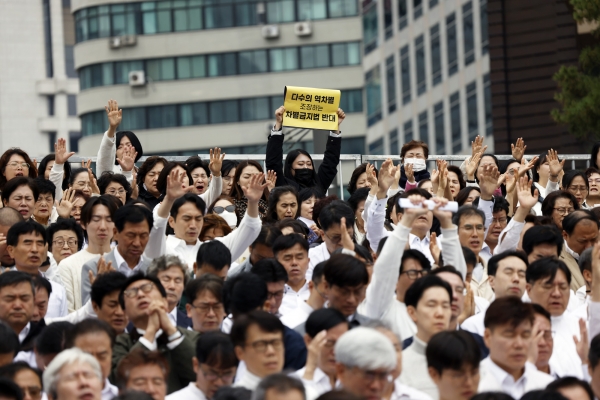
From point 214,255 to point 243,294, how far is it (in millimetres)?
1161

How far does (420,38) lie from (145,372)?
35.4 m

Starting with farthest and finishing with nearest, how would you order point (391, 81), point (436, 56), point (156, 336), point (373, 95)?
point (373, 95), point (391, 81), point (436, 56), point (156, 336)

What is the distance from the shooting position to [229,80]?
198 feet

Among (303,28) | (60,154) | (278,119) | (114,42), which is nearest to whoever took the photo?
(60,154)

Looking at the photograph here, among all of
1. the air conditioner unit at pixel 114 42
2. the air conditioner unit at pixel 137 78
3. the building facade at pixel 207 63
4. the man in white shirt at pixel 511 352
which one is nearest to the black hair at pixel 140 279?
the man in white shirt at pixel 511 352

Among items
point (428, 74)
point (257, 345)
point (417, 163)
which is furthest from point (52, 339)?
point (428, 74)

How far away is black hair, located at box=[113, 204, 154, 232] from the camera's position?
11.0 meters

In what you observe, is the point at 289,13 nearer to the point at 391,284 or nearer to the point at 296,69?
the point at 296,69

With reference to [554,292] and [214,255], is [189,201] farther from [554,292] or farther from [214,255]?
[554,292]

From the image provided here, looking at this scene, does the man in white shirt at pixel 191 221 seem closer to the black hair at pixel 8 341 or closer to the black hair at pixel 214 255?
the black hair at pixel 214 255

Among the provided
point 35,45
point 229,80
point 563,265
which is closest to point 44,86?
point 35,45

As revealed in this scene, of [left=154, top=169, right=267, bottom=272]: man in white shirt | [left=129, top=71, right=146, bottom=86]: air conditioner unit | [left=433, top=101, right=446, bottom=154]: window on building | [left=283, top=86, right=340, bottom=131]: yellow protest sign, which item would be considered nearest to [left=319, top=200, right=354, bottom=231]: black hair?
[left=154, top=169, right=267, bottom=272]: man in white shirt

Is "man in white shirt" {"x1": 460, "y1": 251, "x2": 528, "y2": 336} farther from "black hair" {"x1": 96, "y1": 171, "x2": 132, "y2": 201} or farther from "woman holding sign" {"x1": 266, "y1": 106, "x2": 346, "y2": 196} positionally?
"black hair" {"x1": 96, "y1": 171, "x2": 132, "y2": 201}

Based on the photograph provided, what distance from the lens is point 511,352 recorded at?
891 cm
